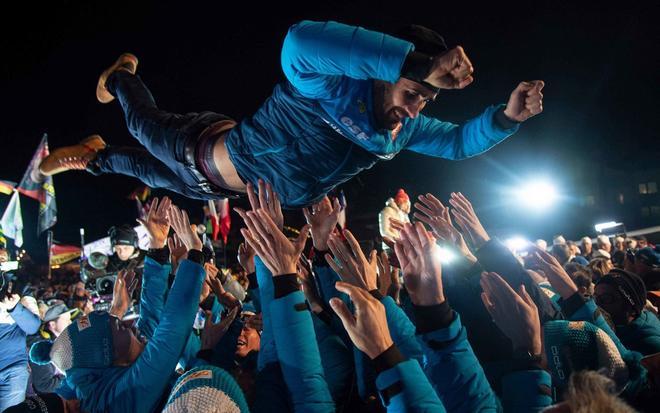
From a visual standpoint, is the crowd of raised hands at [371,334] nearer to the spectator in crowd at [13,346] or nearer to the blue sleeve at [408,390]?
the blue sleeve at [408,390]

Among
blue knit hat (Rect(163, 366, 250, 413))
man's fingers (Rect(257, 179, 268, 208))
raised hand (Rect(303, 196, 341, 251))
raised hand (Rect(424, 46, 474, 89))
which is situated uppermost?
raised hand (Rect(424, 46, 474, 89))

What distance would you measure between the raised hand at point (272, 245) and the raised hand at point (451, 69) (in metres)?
0.89

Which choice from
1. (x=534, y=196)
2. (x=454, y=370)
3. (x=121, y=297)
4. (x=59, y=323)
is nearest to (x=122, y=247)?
(x=59, y=323)

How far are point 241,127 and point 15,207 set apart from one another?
9.31 meters

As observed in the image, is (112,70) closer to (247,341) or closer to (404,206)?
(247,341)

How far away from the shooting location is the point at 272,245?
174cm

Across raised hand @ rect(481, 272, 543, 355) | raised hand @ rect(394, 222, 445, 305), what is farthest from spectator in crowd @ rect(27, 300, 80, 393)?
raised hand @ rect(481, 272, 543, 355)

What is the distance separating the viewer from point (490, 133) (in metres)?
2.42

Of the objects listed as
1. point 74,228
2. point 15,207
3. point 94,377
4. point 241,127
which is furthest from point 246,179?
point 74,228

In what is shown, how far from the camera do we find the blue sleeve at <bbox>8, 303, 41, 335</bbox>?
14.3 ft

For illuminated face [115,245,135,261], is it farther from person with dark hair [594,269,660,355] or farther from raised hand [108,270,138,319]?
person with dark hair [594,269,660,355]

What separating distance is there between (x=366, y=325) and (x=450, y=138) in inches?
67.0

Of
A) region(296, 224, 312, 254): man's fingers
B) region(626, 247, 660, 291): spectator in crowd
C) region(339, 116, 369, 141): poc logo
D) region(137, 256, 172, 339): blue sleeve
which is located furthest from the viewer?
region(626, 247, 660, 291): spectator in crowd

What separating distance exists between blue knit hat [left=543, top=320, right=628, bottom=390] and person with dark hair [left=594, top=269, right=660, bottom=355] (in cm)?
110
